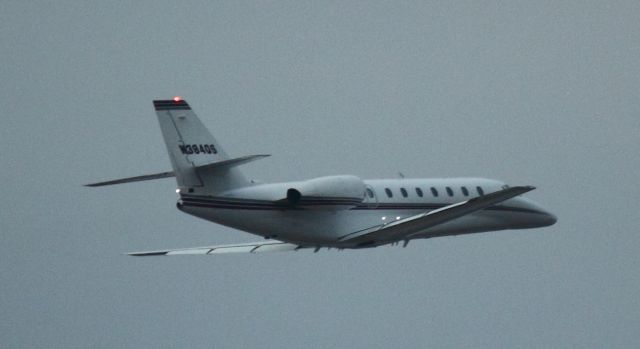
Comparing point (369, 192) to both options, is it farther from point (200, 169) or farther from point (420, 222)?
point (200, 169)

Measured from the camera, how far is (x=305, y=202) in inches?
1905

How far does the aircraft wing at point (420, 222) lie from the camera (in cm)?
4806

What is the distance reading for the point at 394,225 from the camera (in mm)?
49688

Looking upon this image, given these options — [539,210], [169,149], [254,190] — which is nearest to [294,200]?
[254,190]

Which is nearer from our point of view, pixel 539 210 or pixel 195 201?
pixel 195 201

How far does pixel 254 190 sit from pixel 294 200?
1320mm

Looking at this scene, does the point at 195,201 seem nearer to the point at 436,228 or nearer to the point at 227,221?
the point at 227,221

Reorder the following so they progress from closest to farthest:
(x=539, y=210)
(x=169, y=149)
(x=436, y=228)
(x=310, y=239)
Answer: (x=169, y=149)
(x=310, y=239)
(x=436, y=228)
(x=539, y=210)

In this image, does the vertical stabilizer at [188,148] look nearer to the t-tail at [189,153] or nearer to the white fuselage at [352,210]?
the t-tail at [189,153]

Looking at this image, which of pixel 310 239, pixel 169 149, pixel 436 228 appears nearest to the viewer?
pixel 169 149

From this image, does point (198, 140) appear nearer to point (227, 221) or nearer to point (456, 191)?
point (227, 221)

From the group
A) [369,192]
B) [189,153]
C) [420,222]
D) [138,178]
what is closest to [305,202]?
[369,192]

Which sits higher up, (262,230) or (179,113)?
(179,113)

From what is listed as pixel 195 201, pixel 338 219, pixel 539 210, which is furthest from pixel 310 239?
pixel 539 210
